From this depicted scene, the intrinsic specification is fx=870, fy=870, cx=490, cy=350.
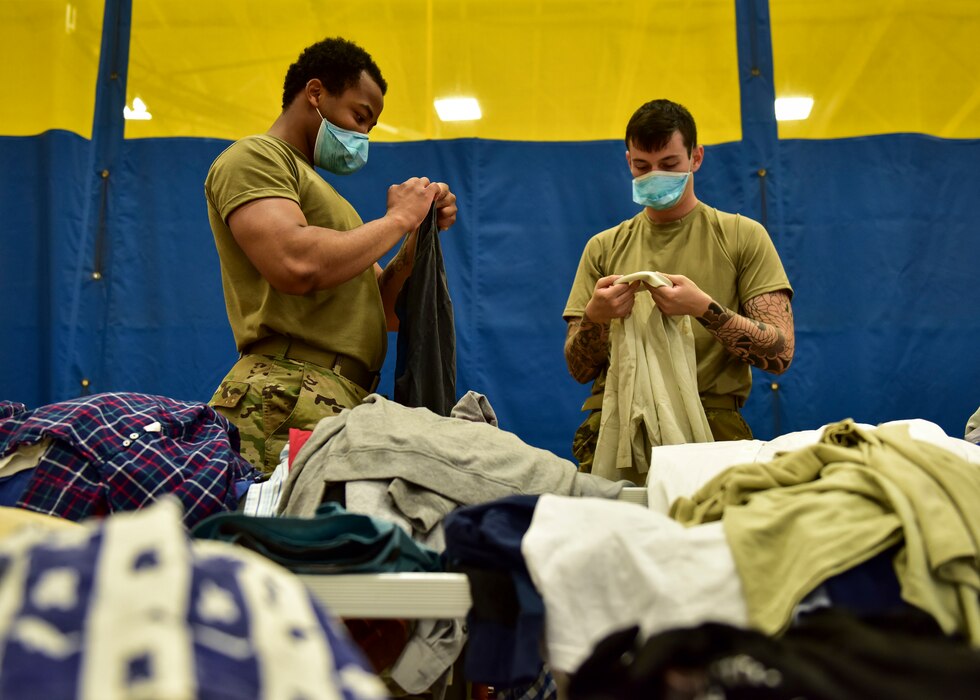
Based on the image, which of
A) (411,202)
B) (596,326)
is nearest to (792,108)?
(596,326)

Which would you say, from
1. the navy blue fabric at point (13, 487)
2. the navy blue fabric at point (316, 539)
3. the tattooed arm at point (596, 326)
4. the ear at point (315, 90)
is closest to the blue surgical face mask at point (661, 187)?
the tattooed arm at point (596, 326)

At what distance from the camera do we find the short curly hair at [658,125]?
2242 millimetres

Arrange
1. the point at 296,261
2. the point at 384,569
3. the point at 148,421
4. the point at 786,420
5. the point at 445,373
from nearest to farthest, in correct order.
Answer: the point at 384,569, the point at 148,421, the point at 296,261, the point at 445,373, the point at 786,420

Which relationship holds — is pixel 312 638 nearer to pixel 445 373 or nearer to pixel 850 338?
pixel 445 373


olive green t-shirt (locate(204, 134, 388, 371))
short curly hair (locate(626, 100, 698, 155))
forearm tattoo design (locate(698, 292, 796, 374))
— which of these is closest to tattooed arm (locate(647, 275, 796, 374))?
forearm tattoo design (locate(698, 292, 796, 374))

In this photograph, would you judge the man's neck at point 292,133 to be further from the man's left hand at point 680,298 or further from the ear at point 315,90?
the man's left hand at point 680,298

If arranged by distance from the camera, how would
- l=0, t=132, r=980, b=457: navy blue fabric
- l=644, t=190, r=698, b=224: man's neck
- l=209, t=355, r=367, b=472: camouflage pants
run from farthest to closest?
1. l=0, t=132, r=980, b=457: navy blue fabric
2. l=644, t=190, r=698, b=224: man's neck
3. l=209, t=355, r=367, b=472: camouflage pants

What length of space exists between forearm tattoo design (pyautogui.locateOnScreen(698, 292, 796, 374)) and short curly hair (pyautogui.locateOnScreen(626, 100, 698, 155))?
460mm

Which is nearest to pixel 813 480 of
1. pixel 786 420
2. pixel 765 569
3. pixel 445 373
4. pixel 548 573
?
pixel 765 569

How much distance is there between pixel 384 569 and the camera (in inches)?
46.6

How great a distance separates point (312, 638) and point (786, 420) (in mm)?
2389

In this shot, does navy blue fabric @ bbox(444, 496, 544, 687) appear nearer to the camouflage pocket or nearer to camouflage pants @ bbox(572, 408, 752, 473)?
the camouflage pocket

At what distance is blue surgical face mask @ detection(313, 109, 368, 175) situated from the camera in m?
2.18

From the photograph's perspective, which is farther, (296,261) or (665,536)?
(296,261)
